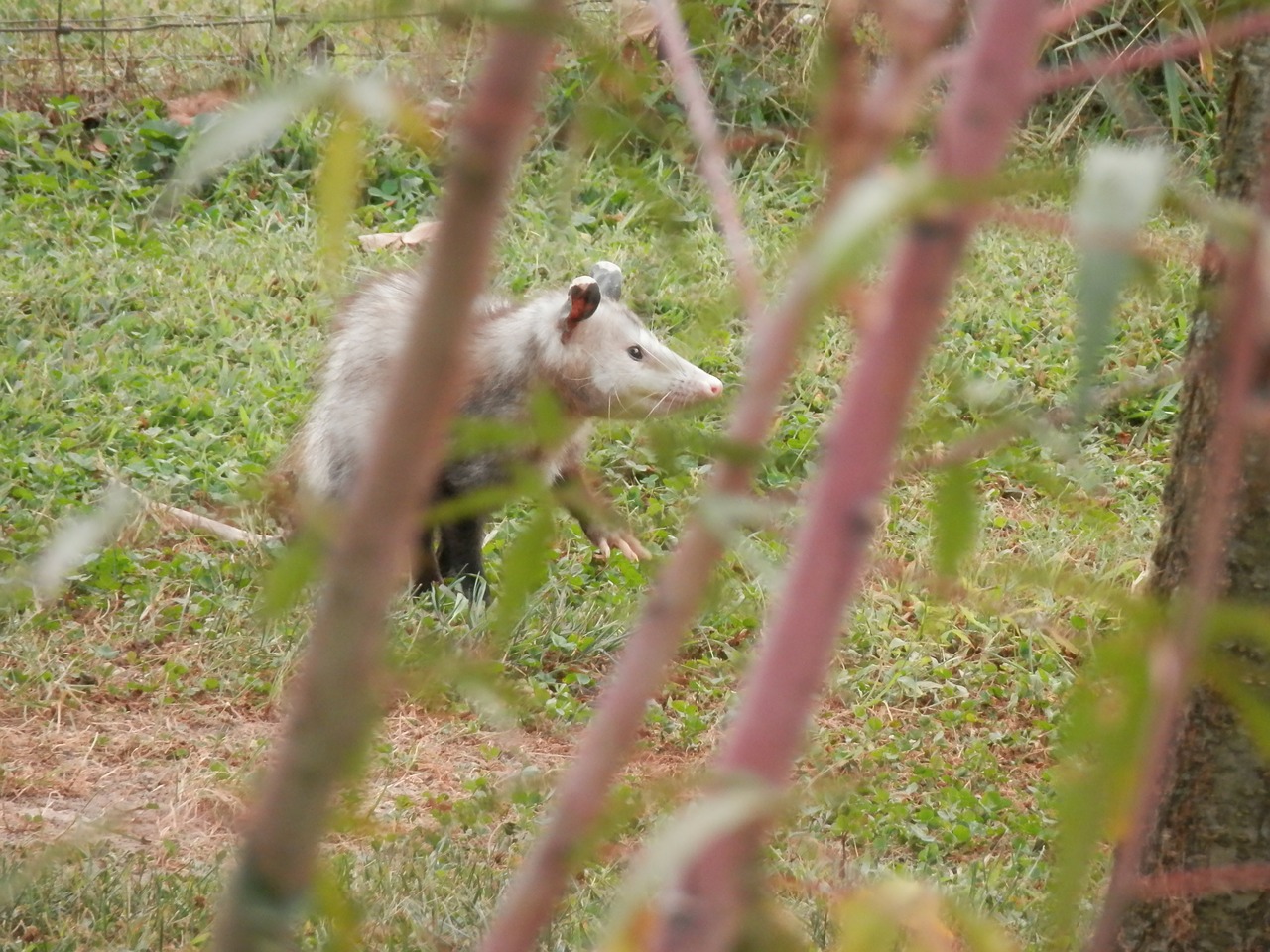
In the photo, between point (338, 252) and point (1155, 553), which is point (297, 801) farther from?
point (1155, 553)

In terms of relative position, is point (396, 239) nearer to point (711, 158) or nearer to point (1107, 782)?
point (711, 158)

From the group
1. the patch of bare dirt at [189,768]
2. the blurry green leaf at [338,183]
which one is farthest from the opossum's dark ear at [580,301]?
the blurry green leaf at [338,183]

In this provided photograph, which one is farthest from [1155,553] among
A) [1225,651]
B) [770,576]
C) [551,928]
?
[770,576]

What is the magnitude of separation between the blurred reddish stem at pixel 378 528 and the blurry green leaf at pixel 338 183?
0.10 m

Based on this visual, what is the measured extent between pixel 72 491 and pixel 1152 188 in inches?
164

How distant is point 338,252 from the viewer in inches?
23.0

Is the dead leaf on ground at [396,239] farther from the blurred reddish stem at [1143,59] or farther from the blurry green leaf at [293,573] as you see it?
the blurred reddish stem at [1143,59]

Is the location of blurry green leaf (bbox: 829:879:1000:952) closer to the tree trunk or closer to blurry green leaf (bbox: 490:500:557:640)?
blurry green leaf (bbox: 490:500:557:640)

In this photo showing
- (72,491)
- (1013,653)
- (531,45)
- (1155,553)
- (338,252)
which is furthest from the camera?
(72,491)

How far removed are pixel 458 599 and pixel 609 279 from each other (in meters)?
1.12

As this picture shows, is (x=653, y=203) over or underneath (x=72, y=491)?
over

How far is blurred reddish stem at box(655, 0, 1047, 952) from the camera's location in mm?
448

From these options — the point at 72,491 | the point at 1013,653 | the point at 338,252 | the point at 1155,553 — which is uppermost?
the point at 338,252

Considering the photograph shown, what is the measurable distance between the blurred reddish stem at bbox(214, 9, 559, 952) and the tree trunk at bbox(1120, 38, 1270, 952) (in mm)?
1360
